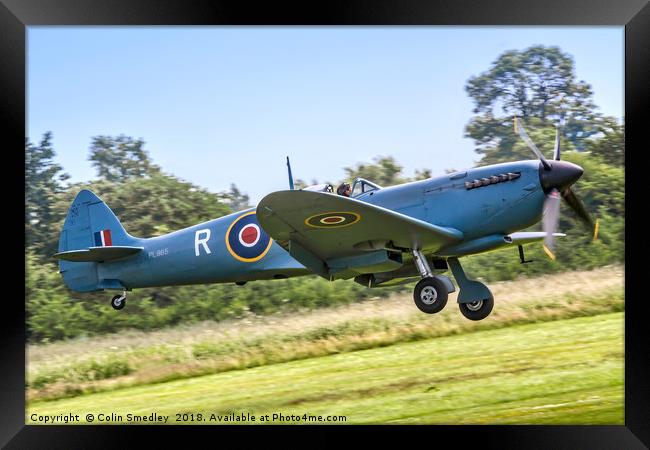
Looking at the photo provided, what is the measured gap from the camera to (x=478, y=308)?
7.96 meters

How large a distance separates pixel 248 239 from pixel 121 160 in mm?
5146

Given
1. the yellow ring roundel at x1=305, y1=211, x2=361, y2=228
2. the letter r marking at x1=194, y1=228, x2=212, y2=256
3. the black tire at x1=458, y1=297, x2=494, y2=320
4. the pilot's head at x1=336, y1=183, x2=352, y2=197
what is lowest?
the black tire at x1=458, y1=297, x2=494, y2=320

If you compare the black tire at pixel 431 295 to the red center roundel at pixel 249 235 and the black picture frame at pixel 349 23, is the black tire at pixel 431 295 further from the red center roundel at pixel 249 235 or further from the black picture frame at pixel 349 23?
the red center roundel at pixel 249 235

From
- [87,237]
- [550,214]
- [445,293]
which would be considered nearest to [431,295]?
[445,293]

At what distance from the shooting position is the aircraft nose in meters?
7.36

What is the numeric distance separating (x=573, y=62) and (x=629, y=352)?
5575 mm

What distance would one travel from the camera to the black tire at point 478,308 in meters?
7.94

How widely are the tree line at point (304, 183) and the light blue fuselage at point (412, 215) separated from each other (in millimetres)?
2198

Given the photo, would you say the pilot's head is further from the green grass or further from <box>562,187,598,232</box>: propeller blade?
<box>562,187,598,232</box>: propeller blade

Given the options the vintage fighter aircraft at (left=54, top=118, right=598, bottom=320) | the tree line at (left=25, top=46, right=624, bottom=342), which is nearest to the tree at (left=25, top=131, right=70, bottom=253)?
the tree line at (left=25, top=46, right=624, bottom=342)

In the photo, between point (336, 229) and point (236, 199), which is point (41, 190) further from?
point (336, 229)


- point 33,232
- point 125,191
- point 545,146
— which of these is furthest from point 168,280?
point 545,146

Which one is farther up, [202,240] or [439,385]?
[202,240]

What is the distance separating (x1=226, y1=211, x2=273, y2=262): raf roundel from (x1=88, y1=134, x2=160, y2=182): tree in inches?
193
